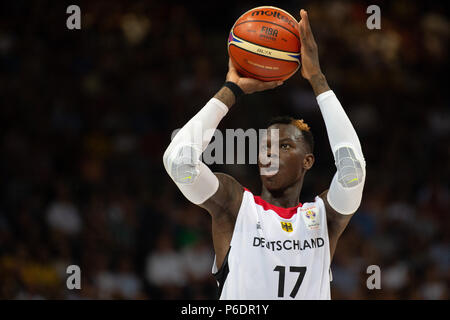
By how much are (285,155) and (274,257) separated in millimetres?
691

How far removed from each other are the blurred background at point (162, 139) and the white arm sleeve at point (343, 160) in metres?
4.71

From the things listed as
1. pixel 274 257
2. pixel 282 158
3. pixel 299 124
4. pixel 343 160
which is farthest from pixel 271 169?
pixel 274 257

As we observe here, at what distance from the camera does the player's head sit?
405 cm

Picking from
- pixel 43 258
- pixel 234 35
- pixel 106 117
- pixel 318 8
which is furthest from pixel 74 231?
pixel 318 8

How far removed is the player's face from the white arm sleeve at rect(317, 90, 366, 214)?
0.31 metres

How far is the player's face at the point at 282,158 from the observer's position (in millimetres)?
4055

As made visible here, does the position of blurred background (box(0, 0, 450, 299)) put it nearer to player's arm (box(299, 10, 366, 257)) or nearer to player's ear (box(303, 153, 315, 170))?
player's ear (box(303, 153, 315, 170))

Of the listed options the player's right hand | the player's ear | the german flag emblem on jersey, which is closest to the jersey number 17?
the german flag emblem on jersey

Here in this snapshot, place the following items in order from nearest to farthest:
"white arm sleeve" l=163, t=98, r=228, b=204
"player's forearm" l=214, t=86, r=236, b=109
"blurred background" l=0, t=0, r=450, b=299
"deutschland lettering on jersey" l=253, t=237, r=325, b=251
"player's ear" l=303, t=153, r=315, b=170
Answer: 1. "white arm sleeve" l=163, t=98, r=228, b=204
2. "deutschland lettering on jersey" l=253, t=237, r=325, b=251
3. "player's forearm" l=214, t=86, r=236, b=109
4. "player's ear" l=303, t=153, r=315, b=170
5. "blurred background" l=0, t=0, r=450, b=299

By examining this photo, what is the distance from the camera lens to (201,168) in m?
3.68

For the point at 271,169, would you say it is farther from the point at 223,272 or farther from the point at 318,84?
the point at 223,272

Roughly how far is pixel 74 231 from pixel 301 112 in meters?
4.10

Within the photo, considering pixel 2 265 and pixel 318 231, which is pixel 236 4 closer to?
pixel 2 265

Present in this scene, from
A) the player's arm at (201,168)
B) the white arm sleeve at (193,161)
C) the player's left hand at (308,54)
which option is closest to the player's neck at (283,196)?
the player's arm at (201,168)
